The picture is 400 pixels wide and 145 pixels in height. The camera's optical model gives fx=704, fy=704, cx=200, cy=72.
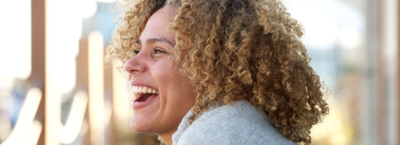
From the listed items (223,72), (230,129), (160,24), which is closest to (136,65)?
(160,24)

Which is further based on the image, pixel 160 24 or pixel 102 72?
pixel 102 72

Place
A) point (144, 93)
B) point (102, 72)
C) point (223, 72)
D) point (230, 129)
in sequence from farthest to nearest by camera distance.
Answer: point (102, 72) < point (144, 93) < point (223, 72) < point (230, 129)

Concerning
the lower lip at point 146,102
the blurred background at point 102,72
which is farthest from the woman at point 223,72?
the blurred background at point 102,72

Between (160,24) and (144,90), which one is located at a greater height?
(160,24)

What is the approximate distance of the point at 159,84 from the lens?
183cm

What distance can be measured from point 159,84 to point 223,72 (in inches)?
6.9

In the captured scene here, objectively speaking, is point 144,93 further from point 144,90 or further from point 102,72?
point 102,72

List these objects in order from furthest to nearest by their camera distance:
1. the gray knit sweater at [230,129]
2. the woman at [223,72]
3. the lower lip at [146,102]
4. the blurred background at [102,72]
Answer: the blurred background at [102,72], the lower lip at [146,102], the woman at [223,72], the gray knit sweater at [230,129]

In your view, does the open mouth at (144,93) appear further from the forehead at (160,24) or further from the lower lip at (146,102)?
the forehead at (160,24)

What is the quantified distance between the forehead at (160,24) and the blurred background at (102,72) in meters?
0.37

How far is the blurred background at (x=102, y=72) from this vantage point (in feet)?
11.6

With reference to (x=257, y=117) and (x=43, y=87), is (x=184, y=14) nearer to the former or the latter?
(x=257, y=117)

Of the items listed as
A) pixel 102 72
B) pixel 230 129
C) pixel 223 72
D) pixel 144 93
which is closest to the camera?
pixel 230 129

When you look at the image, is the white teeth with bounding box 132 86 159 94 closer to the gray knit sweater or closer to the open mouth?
the open mouth
